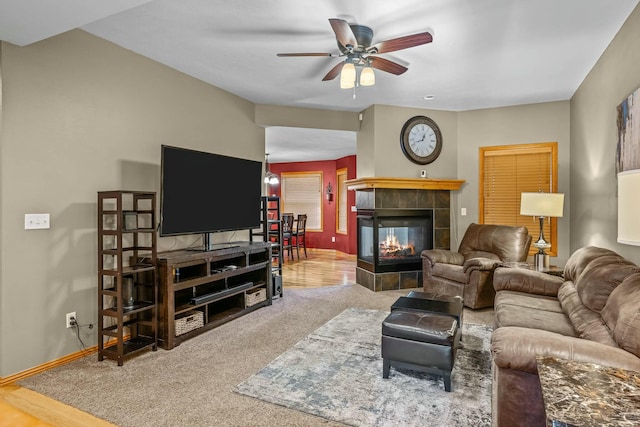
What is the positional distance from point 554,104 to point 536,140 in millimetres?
518

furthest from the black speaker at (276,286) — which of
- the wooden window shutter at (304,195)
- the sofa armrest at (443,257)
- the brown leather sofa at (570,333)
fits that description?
the wooden window shutter at (304,195)

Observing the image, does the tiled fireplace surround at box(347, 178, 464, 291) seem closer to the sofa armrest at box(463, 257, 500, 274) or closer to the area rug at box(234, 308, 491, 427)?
the sofa armrest at box(463, 257, 500, 274)

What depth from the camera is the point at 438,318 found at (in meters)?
2.62

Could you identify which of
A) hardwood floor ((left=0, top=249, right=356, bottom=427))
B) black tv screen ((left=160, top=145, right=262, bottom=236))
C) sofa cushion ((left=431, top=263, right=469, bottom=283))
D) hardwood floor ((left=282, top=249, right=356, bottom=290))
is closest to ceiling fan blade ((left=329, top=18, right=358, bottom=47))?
black tv screen ((left=160, top=145, right=262, bottom=236))

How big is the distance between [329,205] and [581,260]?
278 inches

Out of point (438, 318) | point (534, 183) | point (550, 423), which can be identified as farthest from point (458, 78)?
point (550, 423)

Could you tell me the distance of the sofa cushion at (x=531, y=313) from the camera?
2.40 meters

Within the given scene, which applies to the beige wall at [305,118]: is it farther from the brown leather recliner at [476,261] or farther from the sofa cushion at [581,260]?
the sofa cushion at [581,260]

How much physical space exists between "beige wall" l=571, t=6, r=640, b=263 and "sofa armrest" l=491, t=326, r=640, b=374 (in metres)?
1.64

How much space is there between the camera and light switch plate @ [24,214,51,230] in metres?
2.69

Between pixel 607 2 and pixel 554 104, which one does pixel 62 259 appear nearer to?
pixel 607 2

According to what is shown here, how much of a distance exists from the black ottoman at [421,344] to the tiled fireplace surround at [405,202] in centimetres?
274

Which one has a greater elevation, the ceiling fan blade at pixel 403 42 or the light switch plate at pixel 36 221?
the ceiling fan blade at pixel 403 42

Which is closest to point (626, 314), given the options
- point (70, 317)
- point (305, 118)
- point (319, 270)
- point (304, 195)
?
point (70, 317)
